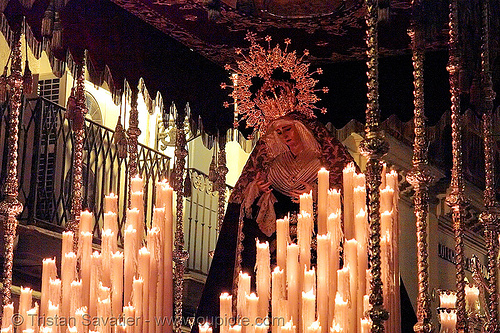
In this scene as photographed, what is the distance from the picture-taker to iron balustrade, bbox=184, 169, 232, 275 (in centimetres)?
1069

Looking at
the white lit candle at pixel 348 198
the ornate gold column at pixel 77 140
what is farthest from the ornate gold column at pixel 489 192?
the ornate gold column at pixel 77 140

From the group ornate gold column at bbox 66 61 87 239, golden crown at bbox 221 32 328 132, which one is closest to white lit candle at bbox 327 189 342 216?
golden crown at bbox 221 32 328 132

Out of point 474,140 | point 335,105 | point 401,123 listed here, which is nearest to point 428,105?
point 401,123

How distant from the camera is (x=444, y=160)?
10.2m

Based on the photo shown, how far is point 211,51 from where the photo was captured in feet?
22.7

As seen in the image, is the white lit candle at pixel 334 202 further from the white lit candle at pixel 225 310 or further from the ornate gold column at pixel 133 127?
the ornate gold column at pixel 133 127

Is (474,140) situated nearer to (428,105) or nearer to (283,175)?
(428,105)

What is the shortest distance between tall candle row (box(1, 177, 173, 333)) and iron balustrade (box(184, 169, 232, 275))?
625 centimetres

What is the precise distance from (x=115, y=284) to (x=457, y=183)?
2.21 meters

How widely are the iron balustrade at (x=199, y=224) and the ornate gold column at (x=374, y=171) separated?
6317mm

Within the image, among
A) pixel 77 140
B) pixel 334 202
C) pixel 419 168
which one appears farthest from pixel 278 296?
pixel 77 140

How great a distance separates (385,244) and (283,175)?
1.81 m

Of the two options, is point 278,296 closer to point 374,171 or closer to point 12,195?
point 374,171

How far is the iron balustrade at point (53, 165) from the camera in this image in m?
8.12
